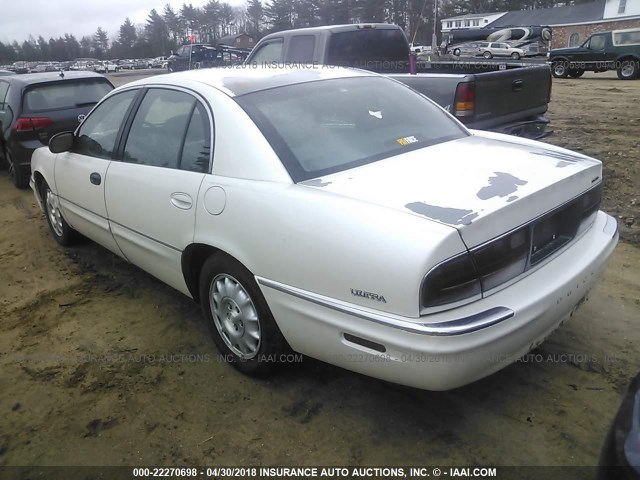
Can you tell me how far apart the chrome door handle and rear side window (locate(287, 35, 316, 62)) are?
202 inches

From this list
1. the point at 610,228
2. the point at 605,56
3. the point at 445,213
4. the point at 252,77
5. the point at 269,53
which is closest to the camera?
the point at 445,213

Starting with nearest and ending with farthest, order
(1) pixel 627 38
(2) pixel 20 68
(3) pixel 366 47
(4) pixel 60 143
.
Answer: (4) pixel 60 143 → (3) pixel 366 47 → (1) pixel 627 38 → (2) pixel 20 68

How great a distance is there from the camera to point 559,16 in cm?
5188

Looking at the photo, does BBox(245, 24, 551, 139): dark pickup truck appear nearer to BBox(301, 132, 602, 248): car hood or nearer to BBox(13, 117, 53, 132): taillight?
BBox(301, 132, 602, 248): car hood

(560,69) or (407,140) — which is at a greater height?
(407,140)

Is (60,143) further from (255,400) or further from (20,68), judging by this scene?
(20,68)

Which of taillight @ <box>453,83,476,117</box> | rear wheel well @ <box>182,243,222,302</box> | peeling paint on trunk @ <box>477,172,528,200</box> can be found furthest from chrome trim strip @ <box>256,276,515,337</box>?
taillight @ <box>453,83,476,117</box>

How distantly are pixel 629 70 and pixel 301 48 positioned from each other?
16829 millimetres

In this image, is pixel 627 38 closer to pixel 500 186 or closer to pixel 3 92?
pixel 3 92

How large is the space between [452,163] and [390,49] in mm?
6205

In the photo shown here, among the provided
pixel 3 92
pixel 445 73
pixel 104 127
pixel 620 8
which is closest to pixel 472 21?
pixel 620 8

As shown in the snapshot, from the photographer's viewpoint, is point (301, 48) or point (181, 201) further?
point (301, 48)

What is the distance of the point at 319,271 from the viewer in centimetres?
226

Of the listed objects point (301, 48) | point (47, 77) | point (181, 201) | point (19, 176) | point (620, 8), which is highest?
point (620, 8)
